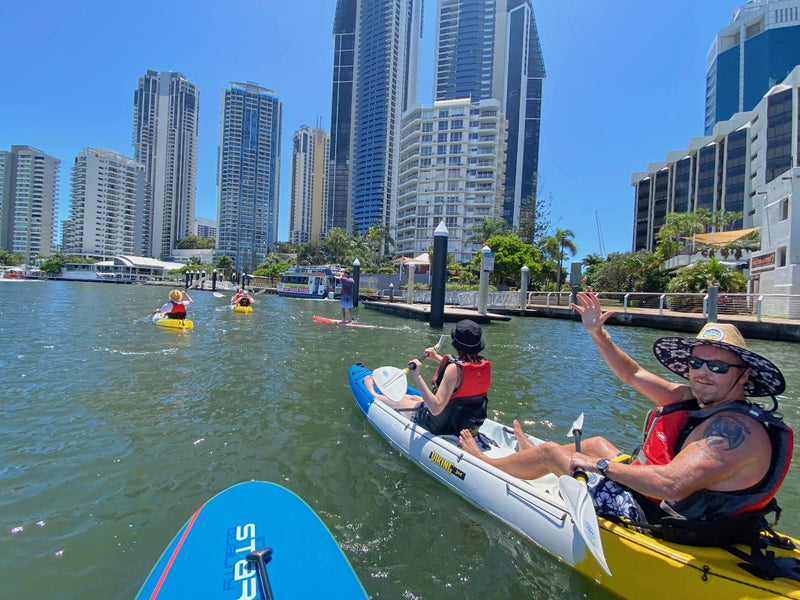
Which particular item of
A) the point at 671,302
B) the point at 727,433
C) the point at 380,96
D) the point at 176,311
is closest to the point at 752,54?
the point at 380,96

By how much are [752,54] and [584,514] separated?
475ft

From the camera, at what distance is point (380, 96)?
139000 millimetres

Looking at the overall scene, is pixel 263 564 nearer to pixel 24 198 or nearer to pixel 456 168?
pixel 456 168

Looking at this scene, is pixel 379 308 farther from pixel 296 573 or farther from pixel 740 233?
pixel 740 233

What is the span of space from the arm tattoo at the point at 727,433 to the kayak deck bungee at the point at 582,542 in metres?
0.78

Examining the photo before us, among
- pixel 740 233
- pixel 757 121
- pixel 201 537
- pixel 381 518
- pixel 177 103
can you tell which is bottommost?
pixel 381 518

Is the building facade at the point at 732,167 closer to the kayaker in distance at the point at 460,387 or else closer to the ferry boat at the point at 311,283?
the ferry boat at the point at 311,283

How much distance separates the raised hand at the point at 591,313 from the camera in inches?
138

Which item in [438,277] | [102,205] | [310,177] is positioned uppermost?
[310,177]

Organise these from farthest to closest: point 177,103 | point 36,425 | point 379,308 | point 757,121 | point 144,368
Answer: point 177,103
point 757,121
point 379,308
point 144,368
point 36,425

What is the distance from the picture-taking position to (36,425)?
5.72 m

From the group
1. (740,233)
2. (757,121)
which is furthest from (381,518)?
(757,121)

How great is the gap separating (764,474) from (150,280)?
124m

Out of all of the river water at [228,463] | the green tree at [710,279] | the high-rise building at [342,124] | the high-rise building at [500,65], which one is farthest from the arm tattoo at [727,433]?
the high-rise building at [342,124]
